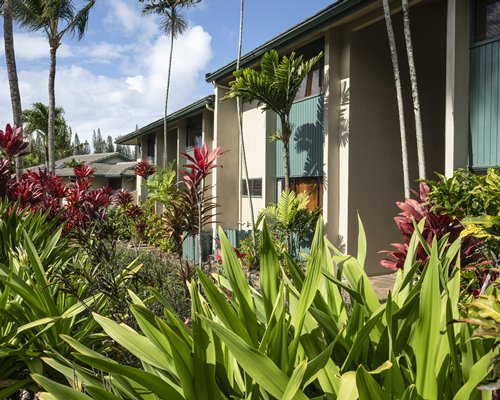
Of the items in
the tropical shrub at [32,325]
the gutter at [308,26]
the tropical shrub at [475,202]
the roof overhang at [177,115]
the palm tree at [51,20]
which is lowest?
the tropical shrub at [32,325]

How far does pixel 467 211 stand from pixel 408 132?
853 centimetres

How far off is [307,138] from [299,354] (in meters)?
10.7

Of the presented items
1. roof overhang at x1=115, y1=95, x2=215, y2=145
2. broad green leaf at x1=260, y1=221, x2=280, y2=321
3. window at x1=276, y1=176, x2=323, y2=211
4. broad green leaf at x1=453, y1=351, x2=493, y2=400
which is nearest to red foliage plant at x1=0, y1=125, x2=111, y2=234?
broad green leaf at x1=260, y1=221, x2=280, y2=321

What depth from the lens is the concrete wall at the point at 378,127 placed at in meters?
10.8

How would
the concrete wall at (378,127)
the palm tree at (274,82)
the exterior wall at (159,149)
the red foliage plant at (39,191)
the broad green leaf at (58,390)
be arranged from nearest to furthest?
the broad green leaf at (58,390) → the red foliage plant at (39,191) → the palm tree at (274,82) → the concrete wall at (378,127) → the exterior wall at (159,149)

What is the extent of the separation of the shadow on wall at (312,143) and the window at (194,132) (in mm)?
7875

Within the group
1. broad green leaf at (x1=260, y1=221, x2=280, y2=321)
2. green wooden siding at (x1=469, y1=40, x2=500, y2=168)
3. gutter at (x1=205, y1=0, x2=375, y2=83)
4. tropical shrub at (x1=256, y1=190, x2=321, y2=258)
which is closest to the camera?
Answer: broad green leaf at (x1=260, y1=221, x2=280, y2=321)

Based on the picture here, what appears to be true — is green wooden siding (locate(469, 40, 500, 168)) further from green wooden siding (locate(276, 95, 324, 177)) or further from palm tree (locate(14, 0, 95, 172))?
palm tree (locate(14, 0, 95, 172))

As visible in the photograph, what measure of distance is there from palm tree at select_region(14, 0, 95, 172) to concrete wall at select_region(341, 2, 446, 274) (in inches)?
592

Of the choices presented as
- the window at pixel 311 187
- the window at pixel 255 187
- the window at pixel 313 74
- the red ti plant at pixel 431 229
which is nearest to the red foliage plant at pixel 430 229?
the red ti plant at pixel 431 229

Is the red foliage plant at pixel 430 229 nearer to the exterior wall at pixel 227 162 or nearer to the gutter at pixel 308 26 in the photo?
the gutter at pixel 308 26

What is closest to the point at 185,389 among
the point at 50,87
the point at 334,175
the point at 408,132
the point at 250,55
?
the point at 334,175

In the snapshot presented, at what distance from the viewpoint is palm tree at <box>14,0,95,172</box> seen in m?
20.1

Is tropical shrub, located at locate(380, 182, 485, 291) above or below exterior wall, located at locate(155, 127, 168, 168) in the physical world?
below
